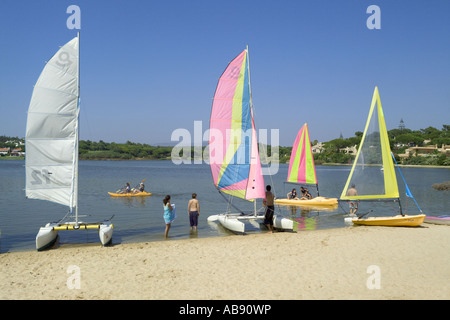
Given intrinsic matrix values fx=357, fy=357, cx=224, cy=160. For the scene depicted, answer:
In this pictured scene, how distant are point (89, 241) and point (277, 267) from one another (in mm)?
6992

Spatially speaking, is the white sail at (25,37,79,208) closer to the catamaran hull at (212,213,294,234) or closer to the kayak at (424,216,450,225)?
the catamaran hull at (212,213,294,234)

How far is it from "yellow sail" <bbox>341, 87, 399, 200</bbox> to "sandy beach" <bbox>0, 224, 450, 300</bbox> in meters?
2.56

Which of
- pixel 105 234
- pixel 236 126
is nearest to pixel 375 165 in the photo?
pixel 236 126

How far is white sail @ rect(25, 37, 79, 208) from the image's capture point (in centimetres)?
1080

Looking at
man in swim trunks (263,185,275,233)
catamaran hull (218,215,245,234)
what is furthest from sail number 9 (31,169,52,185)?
man in swim trunks (263,185,275,233)

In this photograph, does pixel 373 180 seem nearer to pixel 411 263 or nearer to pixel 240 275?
pixel 411 263

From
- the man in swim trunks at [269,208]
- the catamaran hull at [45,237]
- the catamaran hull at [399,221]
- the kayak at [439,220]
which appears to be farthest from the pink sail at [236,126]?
the kayak at [439,220]

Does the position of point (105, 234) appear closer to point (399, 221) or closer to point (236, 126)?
point (236, 126)

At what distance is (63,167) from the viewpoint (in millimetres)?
11375

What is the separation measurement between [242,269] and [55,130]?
720 cm

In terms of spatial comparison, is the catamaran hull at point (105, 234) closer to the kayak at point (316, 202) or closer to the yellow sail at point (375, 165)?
the yellow sail at point (375, 165)

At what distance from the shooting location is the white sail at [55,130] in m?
10.8

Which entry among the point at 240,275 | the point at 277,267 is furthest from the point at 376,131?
the point at 240,275

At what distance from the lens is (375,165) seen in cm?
1397
